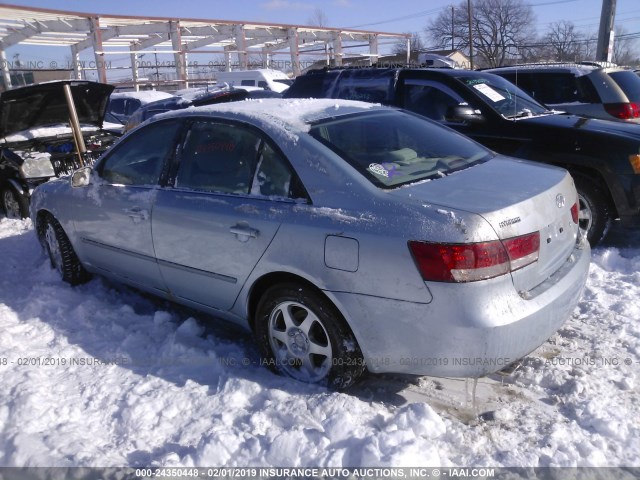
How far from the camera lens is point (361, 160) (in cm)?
307

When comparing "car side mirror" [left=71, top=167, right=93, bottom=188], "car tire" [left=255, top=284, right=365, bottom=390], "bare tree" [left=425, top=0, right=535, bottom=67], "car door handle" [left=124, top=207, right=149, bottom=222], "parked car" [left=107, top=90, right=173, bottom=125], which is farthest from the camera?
"bare tree" [left=425, top=0, right=535, bottom=67]

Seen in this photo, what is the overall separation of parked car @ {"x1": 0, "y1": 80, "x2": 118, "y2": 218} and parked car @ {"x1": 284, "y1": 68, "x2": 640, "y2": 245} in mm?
3782

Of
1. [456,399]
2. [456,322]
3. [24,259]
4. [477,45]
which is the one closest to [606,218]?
[456,399]

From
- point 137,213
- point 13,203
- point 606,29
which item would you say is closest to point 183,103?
point 13,203

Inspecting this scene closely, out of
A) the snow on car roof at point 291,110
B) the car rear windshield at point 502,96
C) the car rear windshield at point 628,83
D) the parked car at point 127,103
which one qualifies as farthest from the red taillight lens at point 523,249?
the parked car at point 127,103

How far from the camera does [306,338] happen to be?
3096 millimetres

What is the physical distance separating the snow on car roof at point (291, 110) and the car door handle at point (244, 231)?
2.09 feet

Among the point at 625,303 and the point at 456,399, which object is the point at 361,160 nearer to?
the point at 456,399

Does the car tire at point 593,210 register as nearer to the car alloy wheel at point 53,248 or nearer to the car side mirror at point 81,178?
the car side mirror at point 81,178

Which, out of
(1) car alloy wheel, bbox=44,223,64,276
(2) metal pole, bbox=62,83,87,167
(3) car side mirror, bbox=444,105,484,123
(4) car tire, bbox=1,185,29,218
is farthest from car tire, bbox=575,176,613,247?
(4) car tire, bbox=1,185,29,218

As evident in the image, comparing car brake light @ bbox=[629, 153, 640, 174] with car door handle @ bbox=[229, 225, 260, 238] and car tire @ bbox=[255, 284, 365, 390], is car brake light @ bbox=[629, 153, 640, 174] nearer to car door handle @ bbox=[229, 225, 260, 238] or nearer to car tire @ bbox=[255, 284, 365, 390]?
car tire @ bbox=[255, 284, 365, 390]

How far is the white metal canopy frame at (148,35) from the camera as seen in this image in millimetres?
20797

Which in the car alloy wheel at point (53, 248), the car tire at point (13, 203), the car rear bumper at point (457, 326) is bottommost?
the car tire at point (13, 203)

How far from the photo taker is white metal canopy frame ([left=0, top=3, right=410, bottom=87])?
2080 centimetres
